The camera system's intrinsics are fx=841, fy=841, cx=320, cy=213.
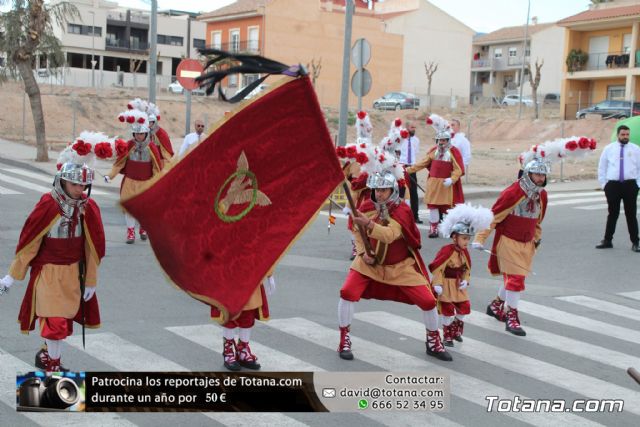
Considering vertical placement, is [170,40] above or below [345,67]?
above

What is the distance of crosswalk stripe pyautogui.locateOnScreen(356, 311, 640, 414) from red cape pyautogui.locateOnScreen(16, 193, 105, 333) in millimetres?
3342

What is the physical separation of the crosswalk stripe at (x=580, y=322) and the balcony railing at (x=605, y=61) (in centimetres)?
4435

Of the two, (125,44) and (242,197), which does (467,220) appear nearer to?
(242,197)

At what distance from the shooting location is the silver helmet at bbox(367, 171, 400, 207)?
307 inches

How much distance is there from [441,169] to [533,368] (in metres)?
7.73

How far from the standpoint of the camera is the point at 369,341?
8477mm

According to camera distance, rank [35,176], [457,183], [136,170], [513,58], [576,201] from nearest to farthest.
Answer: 1. [136,170]
2. [457,183]
3. [576,201]
4. [35,176]
5. [513,58]

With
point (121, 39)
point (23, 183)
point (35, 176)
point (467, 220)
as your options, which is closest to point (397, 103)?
point (121, 39)

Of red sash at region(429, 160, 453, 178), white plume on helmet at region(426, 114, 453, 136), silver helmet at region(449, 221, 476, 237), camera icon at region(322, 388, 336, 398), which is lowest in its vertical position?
camera icon at region(322, 388, 336, 398)

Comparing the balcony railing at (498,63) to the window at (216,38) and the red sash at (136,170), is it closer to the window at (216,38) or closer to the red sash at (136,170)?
the window at (216,38)

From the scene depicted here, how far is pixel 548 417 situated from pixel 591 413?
403 millimetres

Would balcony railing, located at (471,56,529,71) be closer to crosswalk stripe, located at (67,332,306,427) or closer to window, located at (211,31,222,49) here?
window, located at (211,31,222,49)

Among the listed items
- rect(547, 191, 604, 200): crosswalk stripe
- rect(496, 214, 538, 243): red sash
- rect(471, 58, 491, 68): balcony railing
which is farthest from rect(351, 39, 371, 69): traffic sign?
rect(471, 58, 491, 68): balcony railing

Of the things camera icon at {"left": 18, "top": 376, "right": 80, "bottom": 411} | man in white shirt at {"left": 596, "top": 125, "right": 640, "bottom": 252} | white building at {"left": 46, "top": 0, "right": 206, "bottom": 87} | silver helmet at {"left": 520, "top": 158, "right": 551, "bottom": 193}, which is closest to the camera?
camera icon at {"left": 18, "top": 376, "right": 80, "bottom": 411}
